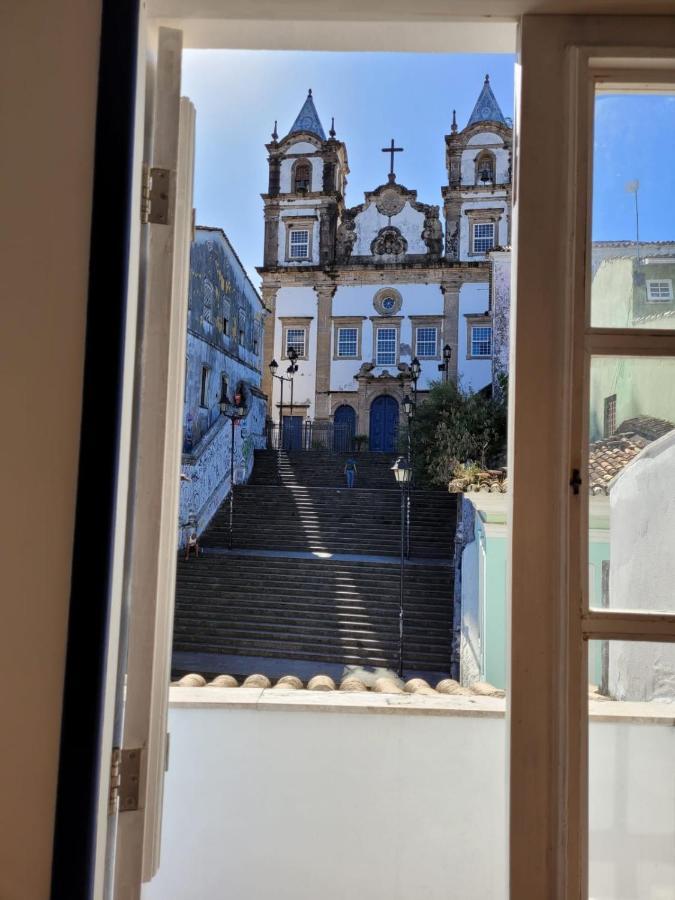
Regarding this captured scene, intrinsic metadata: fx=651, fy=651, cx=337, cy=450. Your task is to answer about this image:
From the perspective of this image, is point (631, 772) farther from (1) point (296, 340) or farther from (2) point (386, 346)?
(1) point (296, 340)

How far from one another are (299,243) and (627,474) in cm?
1673

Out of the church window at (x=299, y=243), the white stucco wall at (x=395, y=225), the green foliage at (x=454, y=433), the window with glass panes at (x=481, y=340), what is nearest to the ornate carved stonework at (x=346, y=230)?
the white stucco wall at (x=395, y=225)

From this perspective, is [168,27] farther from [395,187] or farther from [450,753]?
[395,187]

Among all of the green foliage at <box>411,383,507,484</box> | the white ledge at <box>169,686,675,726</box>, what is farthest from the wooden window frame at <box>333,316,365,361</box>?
the white ledge at <box>169,686,675,726</box>

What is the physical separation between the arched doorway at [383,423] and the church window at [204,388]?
4874mm

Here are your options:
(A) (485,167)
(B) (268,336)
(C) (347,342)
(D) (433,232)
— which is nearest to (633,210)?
(C) (347,342)

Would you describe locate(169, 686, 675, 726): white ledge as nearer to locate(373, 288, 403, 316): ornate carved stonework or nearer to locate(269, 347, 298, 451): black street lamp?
locate(269, 347, 298, 451): black street lamp

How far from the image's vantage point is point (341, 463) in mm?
14234

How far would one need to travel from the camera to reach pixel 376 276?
638 inches

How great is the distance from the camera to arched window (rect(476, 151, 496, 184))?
1577 centimetres

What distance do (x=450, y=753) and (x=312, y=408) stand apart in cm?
1440

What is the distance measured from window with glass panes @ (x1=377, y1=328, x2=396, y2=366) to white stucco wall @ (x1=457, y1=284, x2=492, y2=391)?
164cm

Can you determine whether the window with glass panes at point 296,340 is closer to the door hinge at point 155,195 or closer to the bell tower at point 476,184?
the bell tower at point 476,184

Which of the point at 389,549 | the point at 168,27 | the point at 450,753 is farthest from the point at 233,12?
the point at 389,549
